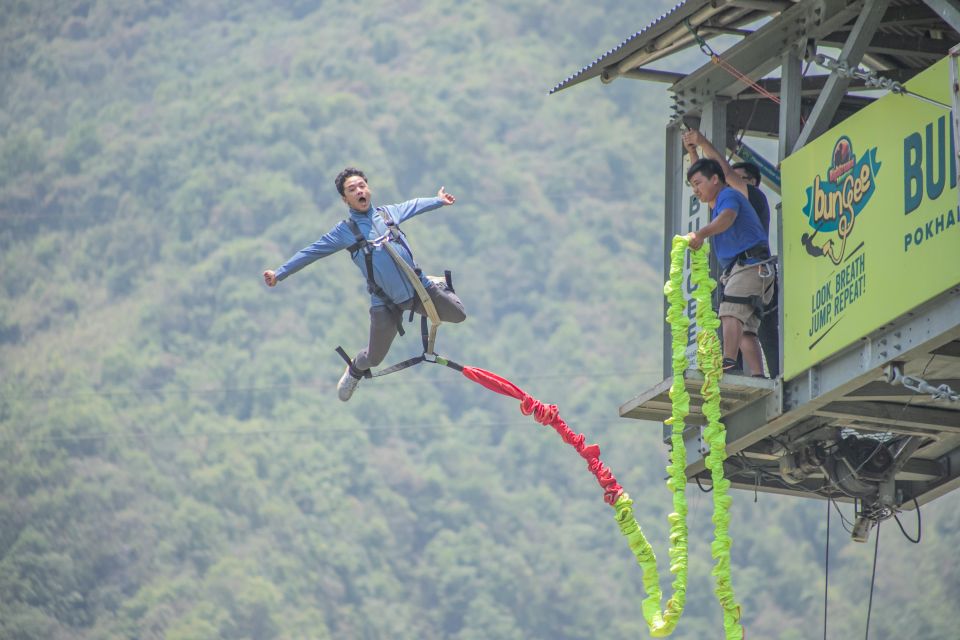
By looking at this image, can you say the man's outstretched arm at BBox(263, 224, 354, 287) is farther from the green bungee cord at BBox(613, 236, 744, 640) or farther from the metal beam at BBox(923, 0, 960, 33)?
the metal beam at BBox(923, 0, 960, 33)

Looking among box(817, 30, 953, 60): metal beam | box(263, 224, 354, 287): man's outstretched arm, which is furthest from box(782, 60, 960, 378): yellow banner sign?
box(263, 224, 354, 287): man's outstretched arm

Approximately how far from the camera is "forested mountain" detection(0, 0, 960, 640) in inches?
3393

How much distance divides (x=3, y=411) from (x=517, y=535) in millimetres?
24113

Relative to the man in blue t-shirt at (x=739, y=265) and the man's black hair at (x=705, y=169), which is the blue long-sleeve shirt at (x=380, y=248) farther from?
the man in blue t-shirt at (x=739, y=265)

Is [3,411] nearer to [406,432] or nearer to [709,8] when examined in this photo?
[406,432]

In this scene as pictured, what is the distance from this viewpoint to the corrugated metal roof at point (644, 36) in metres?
16.9

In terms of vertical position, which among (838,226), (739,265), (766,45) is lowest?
(739,265)

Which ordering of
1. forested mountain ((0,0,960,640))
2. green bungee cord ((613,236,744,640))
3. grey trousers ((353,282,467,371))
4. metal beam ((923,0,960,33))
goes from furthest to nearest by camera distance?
forested mountain ((0,0,960,640)) < grey trousers ((353,282,467,371)) < green bungee cord ((613,236,744,640)) < metal beam ((923,0,960,33))

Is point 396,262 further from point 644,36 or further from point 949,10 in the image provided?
point 949,10

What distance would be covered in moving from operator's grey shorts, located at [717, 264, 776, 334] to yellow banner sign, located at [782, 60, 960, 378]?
0.17 meters

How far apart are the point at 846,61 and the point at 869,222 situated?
148 cm

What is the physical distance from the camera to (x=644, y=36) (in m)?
17.4

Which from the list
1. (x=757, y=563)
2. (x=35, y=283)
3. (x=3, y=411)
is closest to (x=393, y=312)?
(x=757, y=563)

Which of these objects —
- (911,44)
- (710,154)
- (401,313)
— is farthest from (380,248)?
(911,44)
